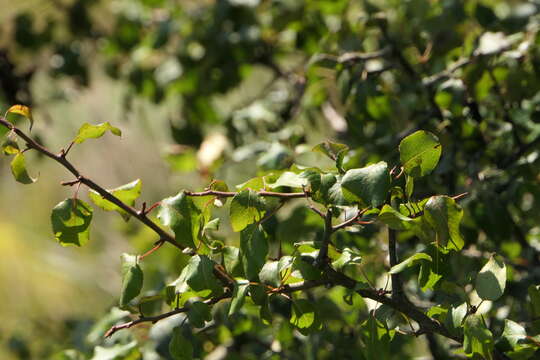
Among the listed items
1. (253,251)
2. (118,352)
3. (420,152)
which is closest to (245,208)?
(253,251)

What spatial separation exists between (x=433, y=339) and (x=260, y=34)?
0.69 meters

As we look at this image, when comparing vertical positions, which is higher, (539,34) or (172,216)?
(172,216)

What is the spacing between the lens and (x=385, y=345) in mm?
549

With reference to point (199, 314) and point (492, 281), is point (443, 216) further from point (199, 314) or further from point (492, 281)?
point (199, 314)

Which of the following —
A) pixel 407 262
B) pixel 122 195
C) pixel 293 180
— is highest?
pixel 122 195

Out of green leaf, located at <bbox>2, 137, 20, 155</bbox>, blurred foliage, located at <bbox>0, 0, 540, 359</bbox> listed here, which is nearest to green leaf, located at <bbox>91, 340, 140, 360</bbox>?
blurred foliage, located at <bbox>0, 0, 540, 359</bbox>

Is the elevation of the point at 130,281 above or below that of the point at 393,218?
above

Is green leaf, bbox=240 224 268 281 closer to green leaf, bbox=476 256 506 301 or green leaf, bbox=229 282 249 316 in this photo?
green leaf, bbox=229 282 249 316

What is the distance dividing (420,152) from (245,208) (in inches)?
5.4

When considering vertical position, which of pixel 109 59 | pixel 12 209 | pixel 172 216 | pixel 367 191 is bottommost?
pixel 367 191

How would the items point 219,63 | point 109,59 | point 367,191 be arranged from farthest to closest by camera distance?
point 109,59, point 219,63, point 367,191

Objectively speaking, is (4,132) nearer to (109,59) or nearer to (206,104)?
(206,104)

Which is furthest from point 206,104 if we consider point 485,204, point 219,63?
point 485,204

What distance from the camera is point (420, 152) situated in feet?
1.71
